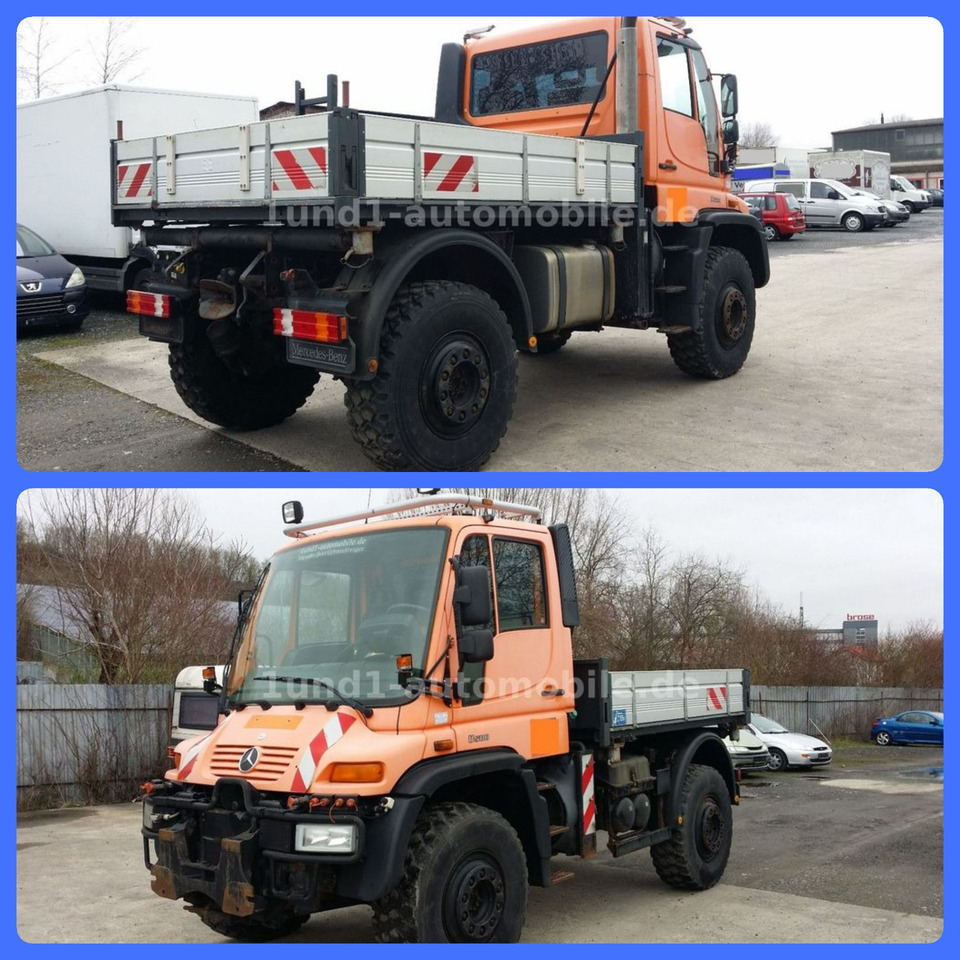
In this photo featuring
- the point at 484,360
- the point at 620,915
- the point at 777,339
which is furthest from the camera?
the point at 777,339

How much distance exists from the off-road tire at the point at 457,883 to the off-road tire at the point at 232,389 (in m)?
5.03

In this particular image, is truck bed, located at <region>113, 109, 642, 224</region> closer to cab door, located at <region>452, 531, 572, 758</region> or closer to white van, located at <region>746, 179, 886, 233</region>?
cab door, located at <region>452, 531, 572, 758</region>

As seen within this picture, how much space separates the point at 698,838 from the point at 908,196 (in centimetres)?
4066

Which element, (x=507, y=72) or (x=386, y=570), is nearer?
(x=386, y=570)

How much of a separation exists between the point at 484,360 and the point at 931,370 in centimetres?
656

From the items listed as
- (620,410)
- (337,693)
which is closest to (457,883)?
(337,693)

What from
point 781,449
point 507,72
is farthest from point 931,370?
point 507,72

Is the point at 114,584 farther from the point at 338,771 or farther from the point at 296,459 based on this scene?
the point at 338,771

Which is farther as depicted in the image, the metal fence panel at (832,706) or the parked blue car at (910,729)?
the parked blue car at (910,729)

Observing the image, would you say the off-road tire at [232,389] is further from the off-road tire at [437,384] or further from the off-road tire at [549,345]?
the off-road tire at [549,345]

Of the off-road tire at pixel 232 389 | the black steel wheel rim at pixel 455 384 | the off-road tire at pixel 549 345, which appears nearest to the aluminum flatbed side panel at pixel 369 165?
the black steel wheel rim at pixel 455 384

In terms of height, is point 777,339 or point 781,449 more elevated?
point 777,339

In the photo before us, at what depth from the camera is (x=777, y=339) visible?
14.0m

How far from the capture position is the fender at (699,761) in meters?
7.90
